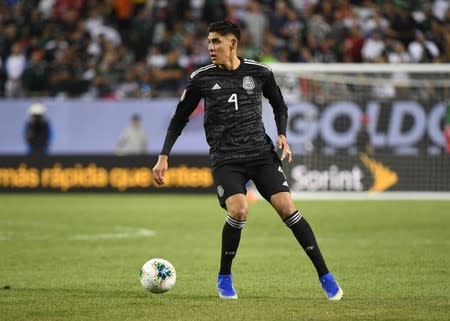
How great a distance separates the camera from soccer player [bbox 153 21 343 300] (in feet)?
26.9

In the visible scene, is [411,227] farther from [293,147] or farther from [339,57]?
[339,57]

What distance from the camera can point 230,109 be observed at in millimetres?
8328

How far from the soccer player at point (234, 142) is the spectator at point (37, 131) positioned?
15.2 m

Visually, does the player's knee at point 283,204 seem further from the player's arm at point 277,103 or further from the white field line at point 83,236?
the white field line at point 83,236

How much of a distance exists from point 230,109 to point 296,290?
1.71m

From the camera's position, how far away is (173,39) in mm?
24297

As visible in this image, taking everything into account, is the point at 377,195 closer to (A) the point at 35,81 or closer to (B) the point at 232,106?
(A) the point at 35,81

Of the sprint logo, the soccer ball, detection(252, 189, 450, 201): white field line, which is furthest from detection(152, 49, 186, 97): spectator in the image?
the soccer ball

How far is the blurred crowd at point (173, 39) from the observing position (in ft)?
73.4

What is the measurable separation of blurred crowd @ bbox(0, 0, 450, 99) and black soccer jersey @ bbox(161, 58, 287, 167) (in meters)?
13.9

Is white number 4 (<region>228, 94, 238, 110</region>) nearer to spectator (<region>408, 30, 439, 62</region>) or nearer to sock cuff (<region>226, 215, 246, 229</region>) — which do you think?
sock cuff (<region>226, 215, 246, 229</region>)

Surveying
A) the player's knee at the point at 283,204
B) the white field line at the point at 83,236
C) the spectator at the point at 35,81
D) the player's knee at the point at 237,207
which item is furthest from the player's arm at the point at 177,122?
the spectator at the point at 35,81

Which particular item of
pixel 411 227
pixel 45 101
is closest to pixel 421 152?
pixel 411 227

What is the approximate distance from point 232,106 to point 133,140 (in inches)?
580
